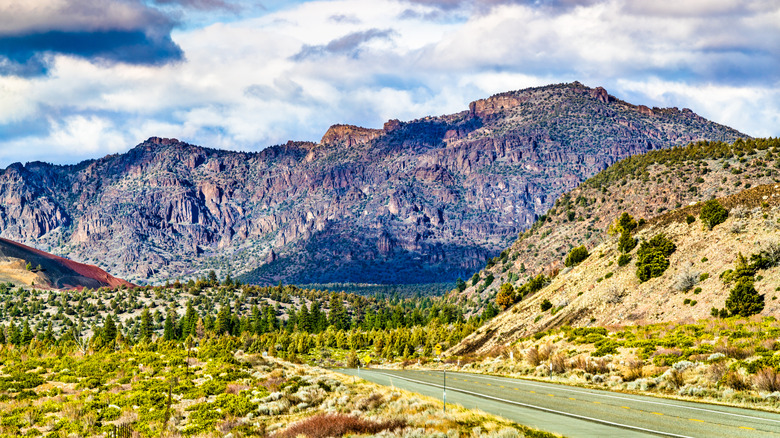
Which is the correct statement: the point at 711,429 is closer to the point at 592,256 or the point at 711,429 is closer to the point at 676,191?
the point at 592,256

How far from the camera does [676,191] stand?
132 metres

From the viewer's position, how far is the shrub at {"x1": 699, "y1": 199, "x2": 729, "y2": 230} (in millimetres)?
56628

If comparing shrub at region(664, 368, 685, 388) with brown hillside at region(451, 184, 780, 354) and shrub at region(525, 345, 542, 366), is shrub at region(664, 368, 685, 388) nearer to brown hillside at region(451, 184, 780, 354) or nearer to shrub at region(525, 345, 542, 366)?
shrub at region(525, 345, 542, 366)

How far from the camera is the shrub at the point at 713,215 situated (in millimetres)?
56628

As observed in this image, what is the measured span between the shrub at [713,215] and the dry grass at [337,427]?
49.4 meters

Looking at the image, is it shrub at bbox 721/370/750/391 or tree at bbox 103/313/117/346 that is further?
tree at bbox 103/313/117/346

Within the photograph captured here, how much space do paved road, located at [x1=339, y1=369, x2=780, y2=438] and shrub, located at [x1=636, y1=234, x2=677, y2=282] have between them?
31.9m

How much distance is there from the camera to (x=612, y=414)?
21.0m

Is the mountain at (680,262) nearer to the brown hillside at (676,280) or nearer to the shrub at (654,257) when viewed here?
the brown hillside at (676,280)

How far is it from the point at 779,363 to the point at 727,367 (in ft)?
6.72

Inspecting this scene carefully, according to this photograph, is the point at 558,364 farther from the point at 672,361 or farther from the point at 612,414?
the point at 612,414

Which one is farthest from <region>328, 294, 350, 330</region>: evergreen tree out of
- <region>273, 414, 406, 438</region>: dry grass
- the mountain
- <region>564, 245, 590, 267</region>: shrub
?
<region>273, 414, 406, 438</region>: dry grass

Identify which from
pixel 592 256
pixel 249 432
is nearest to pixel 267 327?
pixel 592 256

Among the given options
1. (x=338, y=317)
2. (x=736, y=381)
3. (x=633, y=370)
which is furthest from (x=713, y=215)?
(x=338, y=317)
